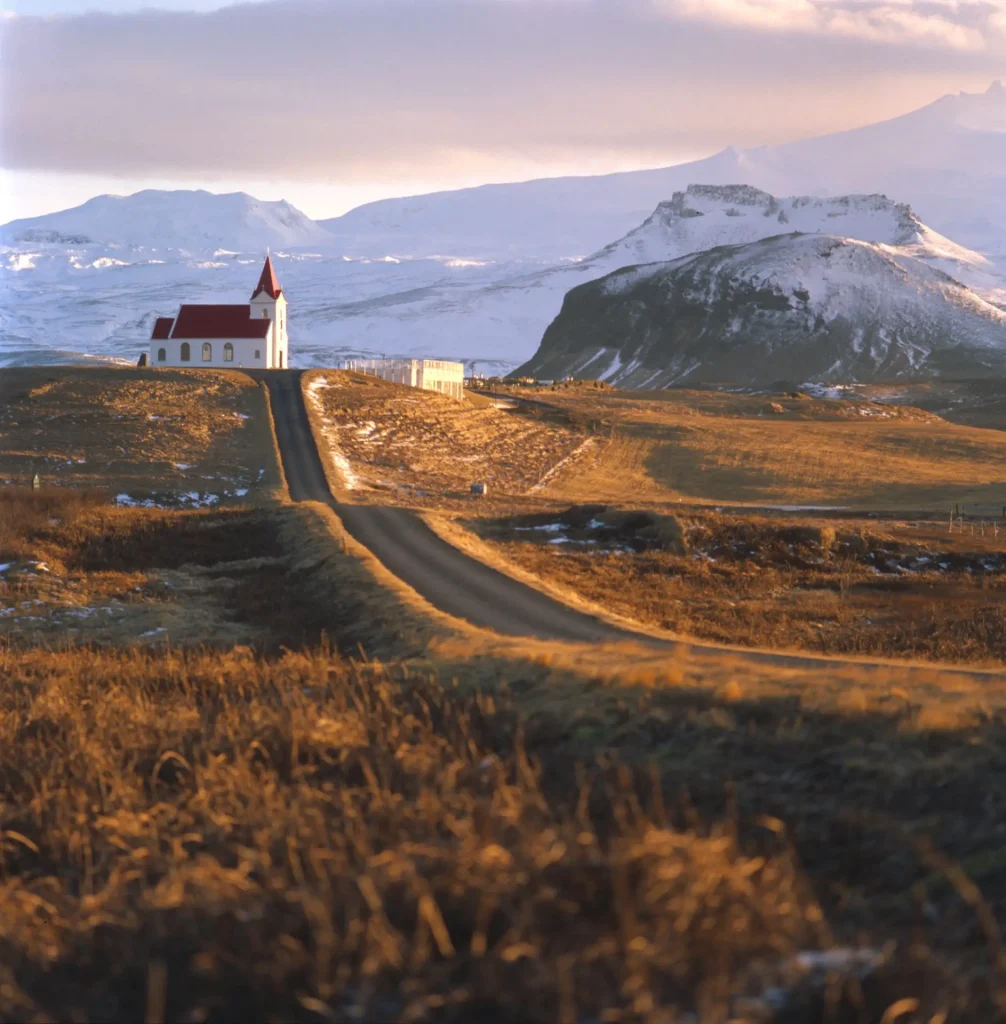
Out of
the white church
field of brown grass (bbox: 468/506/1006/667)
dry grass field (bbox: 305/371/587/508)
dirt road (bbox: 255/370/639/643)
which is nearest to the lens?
dirt road (bbox: 255/370/639/643)

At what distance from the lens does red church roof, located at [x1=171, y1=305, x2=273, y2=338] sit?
369ft

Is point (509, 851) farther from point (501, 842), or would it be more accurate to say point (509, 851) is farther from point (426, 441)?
point (426, 441)

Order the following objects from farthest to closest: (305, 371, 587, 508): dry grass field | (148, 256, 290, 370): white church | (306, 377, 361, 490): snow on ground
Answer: (148, 256, 290, 370): white church → (305, 371, 587, 508): dry grass field → (306, 377, 361, 490): snow on ground

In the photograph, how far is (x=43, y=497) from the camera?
161 ft

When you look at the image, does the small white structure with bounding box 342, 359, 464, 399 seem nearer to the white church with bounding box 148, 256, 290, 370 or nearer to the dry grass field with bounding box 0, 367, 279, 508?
the white church with bounding box 148, 256, 290, 370

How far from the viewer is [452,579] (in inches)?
1377

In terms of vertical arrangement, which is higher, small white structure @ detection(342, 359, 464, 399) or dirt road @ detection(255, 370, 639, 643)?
small white structure @ detection(342, 359, 464, 399)

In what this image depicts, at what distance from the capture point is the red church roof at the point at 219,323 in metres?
113

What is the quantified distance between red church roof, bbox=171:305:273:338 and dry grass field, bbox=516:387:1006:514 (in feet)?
95.8

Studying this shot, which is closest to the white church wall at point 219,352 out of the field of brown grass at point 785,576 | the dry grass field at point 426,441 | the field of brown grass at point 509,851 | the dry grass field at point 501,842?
the dry grass field at point 426,441

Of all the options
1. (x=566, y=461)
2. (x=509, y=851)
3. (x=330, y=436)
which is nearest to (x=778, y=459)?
(x=566, y=461)

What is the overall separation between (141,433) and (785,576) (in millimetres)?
47677

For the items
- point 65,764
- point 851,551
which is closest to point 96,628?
point 65,764

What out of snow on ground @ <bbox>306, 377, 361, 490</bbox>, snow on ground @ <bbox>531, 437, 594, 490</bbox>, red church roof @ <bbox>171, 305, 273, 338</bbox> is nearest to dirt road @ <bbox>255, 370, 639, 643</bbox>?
snow on ground @ <bbox>306, 377, 361, 490</bbox>
